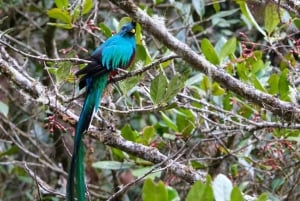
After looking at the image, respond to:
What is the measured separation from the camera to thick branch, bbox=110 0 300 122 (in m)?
1.77

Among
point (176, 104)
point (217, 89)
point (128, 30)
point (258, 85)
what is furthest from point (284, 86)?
point (128, 30)

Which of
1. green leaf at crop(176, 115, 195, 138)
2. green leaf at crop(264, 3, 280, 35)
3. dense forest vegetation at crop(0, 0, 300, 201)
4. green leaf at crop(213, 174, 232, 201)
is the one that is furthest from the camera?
green leaf at crop(176, 115, 195, 138)

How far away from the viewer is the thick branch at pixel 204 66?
→ 5.82 ft

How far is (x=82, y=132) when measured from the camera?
192 centimetres

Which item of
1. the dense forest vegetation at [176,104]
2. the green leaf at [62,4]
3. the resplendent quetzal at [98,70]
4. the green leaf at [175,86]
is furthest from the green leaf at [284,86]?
the green leaf at [62,4]

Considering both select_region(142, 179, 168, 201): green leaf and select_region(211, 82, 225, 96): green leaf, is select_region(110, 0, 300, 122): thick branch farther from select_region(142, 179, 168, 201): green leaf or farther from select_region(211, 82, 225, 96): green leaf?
select_region(142, 179, 168, 201): green leaf

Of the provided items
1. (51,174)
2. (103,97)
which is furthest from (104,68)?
(51,174)

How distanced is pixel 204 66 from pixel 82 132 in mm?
399

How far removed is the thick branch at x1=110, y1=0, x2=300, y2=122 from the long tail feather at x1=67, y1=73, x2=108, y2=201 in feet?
0.99

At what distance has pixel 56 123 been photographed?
81.2 inches

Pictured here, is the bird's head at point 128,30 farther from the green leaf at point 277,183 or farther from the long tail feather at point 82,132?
the green leaf at point 277,183

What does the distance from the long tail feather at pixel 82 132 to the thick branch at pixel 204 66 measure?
0.99ft

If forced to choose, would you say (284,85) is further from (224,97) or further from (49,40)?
(49,40)

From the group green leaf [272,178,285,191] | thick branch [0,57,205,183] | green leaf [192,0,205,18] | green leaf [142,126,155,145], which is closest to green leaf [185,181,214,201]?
thick branch [0,57,205,183]
